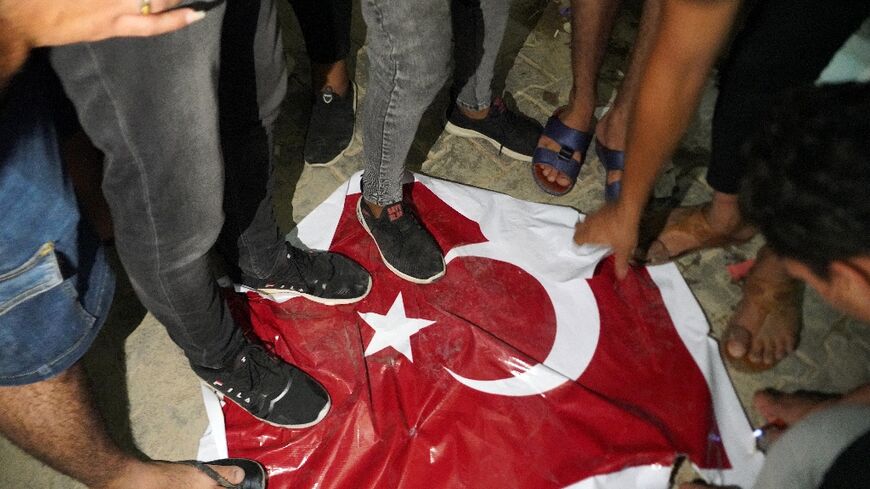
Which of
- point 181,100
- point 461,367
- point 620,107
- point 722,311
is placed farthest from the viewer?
point 620,107

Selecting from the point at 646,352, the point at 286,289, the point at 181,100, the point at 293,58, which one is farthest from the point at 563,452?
the point at 293,58

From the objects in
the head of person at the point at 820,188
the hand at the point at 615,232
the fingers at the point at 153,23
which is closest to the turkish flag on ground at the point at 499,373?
the hand at the point at 615,232

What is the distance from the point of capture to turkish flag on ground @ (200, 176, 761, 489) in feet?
4.51

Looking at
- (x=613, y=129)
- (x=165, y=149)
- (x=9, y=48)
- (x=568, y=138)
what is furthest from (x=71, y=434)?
(x=613, y=129)

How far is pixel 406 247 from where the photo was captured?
1.62 meters

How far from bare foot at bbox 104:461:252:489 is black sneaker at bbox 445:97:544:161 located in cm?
126

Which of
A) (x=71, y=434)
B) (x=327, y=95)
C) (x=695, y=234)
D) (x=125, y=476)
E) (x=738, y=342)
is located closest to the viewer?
(x=71, y=434)

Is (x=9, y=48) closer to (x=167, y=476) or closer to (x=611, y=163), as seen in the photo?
(x=167, y=476)

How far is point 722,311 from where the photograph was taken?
167 centimetres

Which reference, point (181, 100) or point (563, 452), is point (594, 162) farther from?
point (181, 100)

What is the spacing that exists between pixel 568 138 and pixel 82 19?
4.82 feet

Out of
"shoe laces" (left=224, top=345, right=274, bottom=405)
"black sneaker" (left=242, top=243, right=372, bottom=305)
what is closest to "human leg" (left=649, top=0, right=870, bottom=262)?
"black sneaker" (left=242, top=243, right=372, bottom=305)

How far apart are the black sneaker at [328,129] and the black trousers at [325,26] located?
0.13 metres

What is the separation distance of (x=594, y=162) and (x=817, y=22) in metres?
0.80
